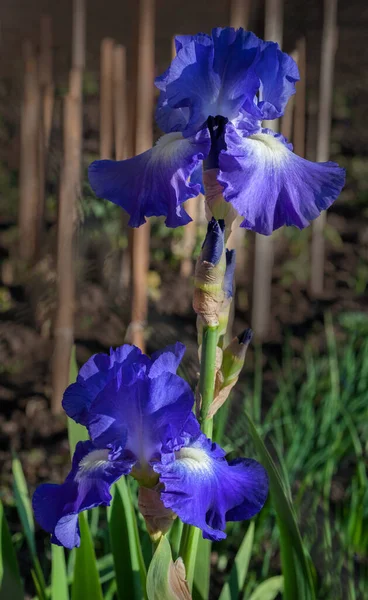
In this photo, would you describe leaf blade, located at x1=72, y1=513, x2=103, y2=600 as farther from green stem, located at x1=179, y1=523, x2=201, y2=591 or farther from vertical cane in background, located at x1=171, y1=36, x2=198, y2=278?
vertical cane in background, located at x1=171, y1=36, x2=198, y2=278

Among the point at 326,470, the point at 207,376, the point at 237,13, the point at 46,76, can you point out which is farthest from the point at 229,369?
the point at 46,76

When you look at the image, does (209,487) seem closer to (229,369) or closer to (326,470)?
(229,369)

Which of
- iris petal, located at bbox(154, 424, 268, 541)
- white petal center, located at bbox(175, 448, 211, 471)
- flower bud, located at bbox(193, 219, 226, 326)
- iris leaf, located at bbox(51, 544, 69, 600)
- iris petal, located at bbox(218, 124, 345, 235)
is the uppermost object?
iris petal, located at bbox(218, 124, 345, 235)

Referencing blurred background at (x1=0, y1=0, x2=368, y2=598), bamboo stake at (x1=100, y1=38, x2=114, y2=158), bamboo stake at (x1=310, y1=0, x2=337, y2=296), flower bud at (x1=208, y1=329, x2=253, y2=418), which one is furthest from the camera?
bamboo stake at (x1=310, y1=0, x2=337, y2=296)

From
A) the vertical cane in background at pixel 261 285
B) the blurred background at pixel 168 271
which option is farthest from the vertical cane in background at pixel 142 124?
the vertical cane in background at pixel 261 285

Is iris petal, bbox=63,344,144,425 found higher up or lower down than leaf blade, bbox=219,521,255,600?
higher up

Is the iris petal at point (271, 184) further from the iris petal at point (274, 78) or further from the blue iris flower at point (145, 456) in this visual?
the blue iris flower at point (145, 456)

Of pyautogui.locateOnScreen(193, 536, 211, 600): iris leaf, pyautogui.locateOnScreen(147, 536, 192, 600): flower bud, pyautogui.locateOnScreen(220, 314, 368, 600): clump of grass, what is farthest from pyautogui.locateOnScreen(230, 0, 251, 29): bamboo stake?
pyautogui.locateOnScreen(147, 536, 192, 600): flower bud
